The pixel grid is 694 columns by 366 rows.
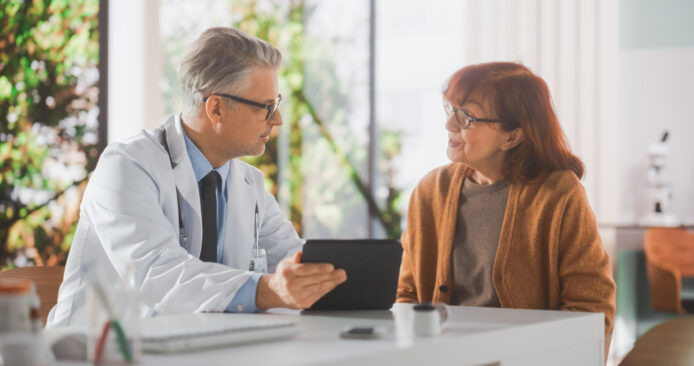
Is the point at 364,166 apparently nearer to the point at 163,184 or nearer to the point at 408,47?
the point at 408,47

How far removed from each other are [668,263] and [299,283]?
11.8ft

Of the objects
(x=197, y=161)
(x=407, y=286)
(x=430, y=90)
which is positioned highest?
(x=430, y=90)

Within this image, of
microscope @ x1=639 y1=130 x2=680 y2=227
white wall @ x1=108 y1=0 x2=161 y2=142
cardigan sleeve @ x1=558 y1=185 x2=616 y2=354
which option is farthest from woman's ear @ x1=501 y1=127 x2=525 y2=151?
microscope @ x1=639 y1=130 x2=680 y2=227

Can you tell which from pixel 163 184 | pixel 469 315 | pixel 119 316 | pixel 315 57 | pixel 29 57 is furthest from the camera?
pixel 315 57

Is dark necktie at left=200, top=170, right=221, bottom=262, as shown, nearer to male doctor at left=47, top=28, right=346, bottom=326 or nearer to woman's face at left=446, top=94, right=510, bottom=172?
male doctor at left=47, top=28, right=346, bottom=326

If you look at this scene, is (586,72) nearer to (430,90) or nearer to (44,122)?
(430,90)

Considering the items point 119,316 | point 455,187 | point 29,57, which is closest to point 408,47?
point 29,57

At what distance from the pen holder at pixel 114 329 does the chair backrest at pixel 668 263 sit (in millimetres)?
3972

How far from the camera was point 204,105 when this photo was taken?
6.98 feet

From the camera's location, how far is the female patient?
2.04 meters

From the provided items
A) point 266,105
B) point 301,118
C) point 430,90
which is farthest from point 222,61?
point 430,90

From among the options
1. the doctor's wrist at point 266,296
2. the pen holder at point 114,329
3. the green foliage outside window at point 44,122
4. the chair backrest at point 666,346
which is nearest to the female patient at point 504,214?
the chair backrest at point 666,346

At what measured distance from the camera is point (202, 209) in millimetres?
2027

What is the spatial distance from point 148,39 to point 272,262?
212 centimetres
